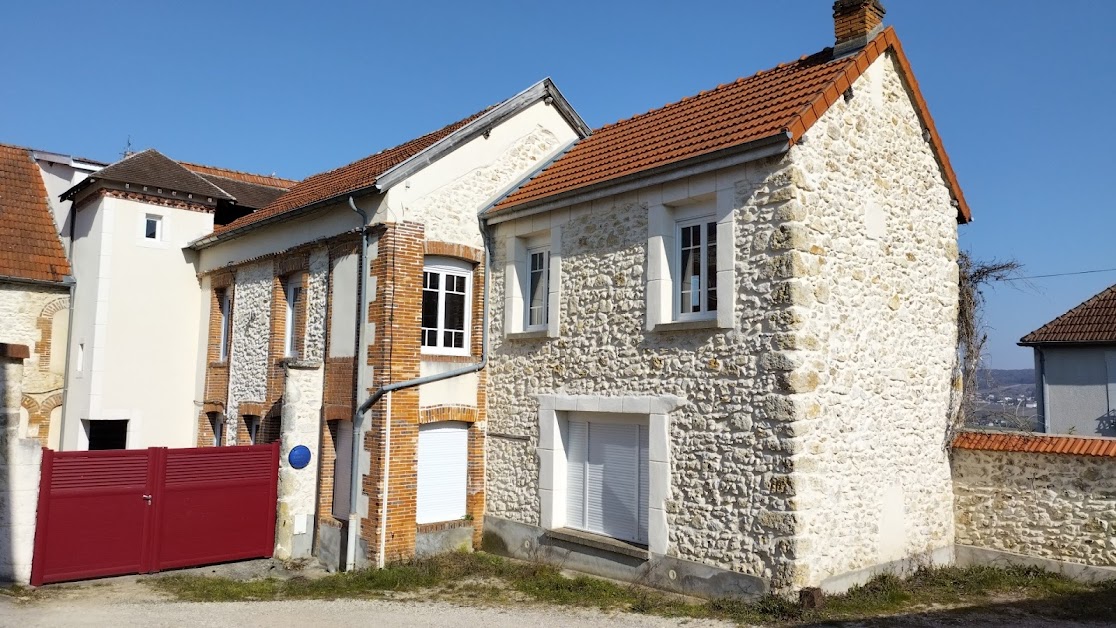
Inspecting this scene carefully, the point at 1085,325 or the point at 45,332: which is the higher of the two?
the point at 1085,325

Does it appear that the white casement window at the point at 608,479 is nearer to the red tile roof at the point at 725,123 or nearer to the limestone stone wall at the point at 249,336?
the red tile roof at the point at 725,123

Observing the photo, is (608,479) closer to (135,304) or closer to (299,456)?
(299,456)

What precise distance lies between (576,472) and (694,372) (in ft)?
8.78

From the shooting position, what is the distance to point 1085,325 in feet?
65.3

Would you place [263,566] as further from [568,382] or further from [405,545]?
[568,382]

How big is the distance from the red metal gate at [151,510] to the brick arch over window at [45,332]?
269 inches

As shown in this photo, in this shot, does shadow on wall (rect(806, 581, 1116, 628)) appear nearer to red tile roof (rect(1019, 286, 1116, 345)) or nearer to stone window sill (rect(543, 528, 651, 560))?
stone window sill (rect(543, 528, 651, 560))

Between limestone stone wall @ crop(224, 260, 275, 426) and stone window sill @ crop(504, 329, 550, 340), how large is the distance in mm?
4924

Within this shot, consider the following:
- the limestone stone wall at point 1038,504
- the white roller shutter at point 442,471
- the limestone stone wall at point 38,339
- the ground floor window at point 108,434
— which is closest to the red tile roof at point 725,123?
the white roller shutter at point 442,471

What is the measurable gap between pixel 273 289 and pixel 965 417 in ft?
36.8

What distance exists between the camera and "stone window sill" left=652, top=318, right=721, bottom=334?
9.46m

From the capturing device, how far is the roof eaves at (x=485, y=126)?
11820 mm

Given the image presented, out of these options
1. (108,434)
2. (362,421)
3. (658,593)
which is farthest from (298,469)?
(108,434)

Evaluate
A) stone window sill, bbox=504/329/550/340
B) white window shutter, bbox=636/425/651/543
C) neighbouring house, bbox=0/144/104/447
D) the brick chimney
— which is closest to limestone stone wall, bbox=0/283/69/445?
neighbouring house, bbox=0/144/104/447
